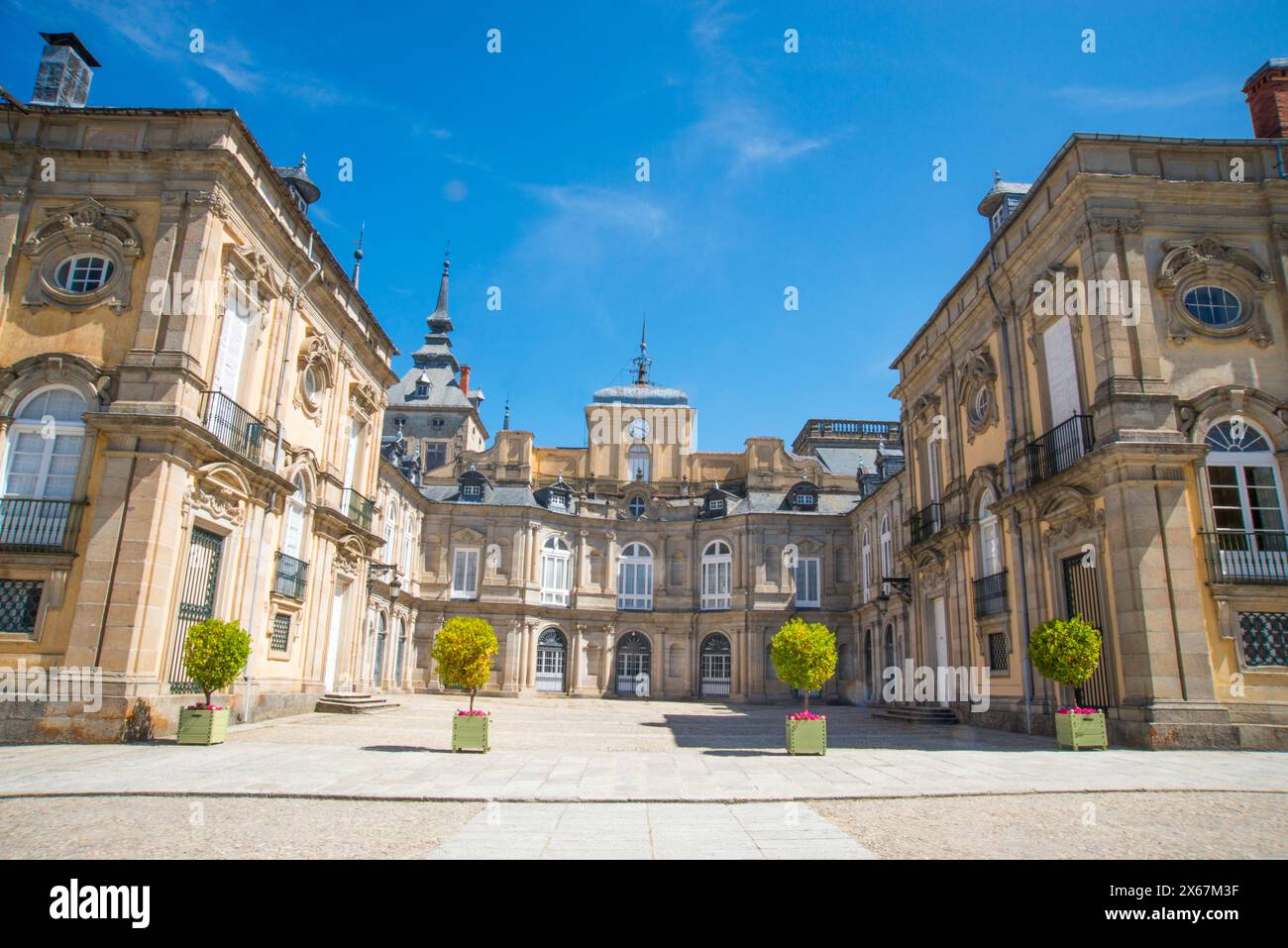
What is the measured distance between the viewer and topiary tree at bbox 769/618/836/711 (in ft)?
52.6

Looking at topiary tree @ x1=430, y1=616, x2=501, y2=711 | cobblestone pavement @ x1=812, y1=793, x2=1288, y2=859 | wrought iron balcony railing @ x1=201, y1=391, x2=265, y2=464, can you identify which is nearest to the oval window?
cobblestone pavement @ x1=812, y1=793, x2=1288, y2=859

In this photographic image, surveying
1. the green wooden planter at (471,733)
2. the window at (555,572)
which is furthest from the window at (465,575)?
the green wooden planter at (471,733)

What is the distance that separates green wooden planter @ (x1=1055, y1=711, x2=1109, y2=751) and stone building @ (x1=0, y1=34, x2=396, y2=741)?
16141 mm

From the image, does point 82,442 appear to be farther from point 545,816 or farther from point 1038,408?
point 1038,408

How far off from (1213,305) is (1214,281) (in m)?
0.52

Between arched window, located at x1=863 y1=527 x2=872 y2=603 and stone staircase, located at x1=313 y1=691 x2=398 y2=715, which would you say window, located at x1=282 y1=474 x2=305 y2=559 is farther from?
arched window, located at x1=863 y1=527 x2=872 y2=603

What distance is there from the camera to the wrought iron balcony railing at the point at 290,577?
1917 centimetres

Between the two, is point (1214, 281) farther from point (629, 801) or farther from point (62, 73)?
point (62, 73)

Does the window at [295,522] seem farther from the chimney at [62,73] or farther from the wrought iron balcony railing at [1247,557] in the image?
the wrought iron balcony railing at [1247,557]

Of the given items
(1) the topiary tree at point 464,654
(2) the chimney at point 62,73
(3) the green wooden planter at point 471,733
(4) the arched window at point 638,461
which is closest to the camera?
(3) the green wooden planter at point 471,733

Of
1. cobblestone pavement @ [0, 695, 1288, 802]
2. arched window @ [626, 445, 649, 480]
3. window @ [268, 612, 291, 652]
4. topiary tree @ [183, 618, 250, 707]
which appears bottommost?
cobblestone pavement @ [0, 695, 1288, 802]

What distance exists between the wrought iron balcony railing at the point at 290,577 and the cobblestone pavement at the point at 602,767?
10.6 ft

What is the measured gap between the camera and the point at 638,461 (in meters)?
47.1
